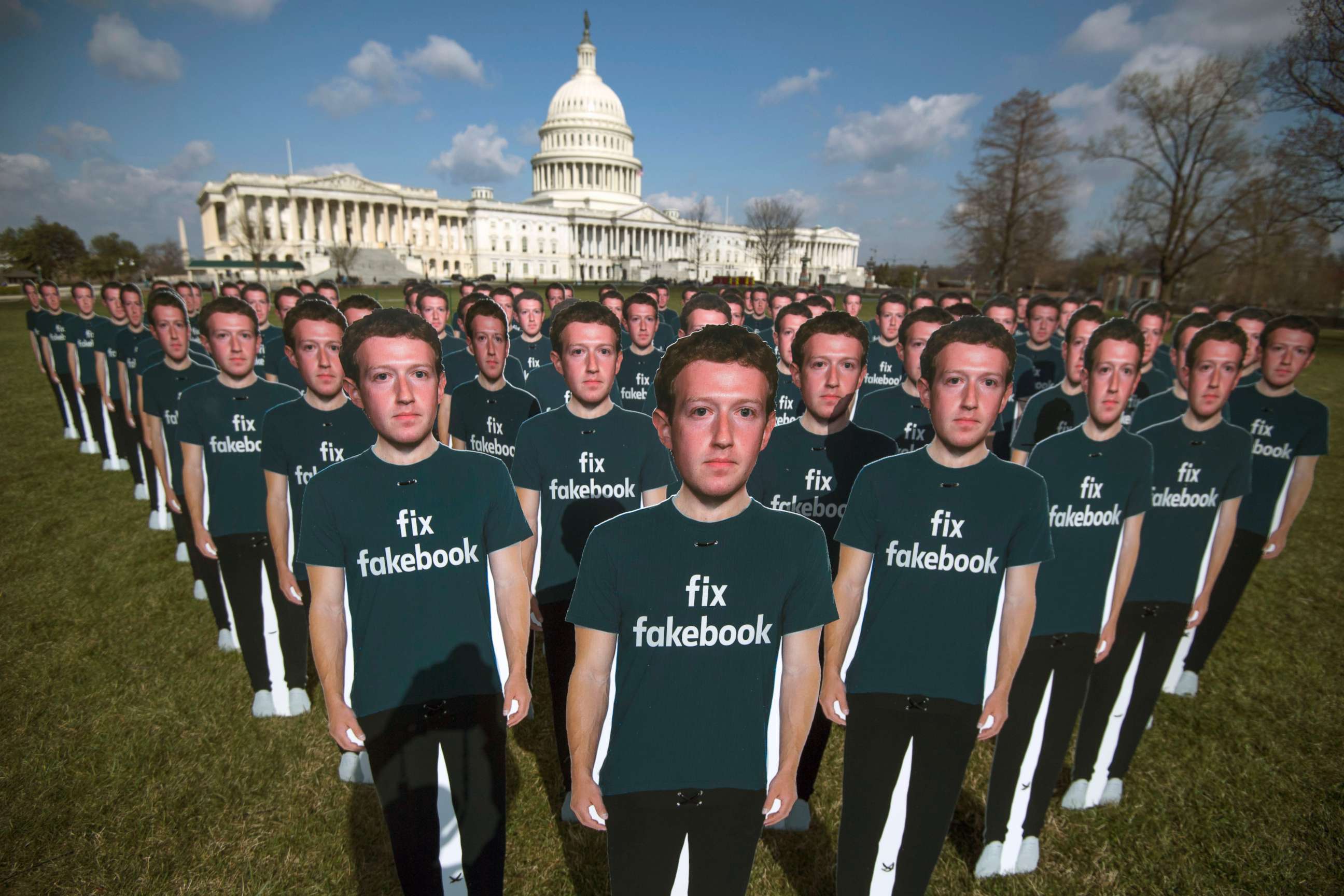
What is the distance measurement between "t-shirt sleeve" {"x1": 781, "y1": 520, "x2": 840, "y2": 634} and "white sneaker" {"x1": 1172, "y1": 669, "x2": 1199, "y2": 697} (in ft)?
16.8

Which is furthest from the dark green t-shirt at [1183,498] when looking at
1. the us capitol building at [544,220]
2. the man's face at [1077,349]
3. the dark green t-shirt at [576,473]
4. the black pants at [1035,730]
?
the us capitol building at [544,220]

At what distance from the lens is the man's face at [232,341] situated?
4.37 metres

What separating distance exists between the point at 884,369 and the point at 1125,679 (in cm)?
443

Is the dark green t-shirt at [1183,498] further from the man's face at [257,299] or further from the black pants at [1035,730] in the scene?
the man's face at [257,299]

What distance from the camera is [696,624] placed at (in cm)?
216

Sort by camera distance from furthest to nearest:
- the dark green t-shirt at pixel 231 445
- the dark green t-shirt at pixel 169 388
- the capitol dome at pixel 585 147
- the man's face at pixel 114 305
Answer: the capitol dome at pixel 585 147
the man's face at pixel 114 305
the dark green t-shirt at pixel 169 388
the dark green t-shirt at pixel 231 445

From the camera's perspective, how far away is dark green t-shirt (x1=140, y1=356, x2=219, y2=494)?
5.62m

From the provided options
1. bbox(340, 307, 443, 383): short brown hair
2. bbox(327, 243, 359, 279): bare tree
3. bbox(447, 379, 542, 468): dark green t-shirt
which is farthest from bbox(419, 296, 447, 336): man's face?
bbox(327, 243, 359, 279): bare tree

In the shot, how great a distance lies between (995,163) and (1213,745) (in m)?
40.7

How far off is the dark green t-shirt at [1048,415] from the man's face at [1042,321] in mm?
3104

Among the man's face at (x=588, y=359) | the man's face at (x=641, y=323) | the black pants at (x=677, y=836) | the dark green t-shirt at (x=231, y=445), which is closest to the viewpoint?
the black pants at (x=677, y=836)

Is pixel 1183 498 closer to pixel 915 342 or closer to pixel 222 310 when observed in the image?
pixel 915 342

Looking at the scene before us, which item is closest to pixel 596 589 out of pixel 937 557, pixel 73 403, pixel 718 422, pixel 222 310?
pixel 718 422

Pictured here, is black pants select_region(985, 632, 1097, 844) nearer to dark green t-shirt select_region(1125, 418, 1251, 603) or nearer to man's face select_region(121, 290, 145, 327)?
dark green t-shirt select_region(1125, 418, 1251, 603)
